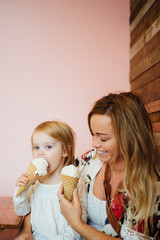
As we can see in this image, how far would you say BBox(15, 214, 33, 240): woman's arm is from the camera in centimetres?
140

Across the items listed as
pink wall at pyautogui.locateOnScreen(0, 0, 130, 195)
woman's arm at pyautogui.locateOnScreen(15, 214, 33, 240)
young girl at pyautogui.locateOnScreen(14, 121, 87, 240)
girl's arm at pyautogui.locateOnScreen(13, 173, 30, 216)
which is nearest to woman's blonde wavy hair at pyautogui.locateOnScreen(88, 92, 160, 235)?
young girl at pyautogui.locateOnScreen(14, 121, 87, 240)

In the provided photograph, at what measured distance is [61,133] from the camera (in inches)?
64.1

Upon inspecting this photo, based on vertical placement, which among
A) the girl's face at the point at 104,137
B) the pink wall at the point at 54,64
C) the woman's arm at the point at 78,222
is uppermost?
the pink wall at the point at 54,64

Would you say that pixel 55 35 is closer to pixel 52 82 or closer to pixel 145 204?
pixel 52 82

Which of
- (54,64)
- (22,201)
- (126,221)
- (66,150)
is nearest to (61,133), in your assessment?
(66,150)

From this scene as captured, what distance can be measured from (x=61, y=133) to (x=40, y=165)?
12.6 inches

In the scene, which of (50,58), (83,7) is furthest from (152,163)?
(83,7)

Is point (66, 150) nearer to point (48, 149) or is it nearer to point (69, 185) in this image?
point (48, 149)

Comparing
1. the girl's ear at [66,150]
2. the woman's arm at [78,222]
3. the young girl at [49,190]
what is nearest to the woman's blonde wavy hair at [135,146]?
the woman's arm at [78,222]

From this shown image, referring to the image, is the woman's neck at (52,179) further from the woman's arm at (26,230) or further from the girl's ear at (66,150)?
the woman's arm at (26,230)

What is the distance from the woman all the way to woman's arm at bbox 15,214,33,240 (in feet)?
1.20

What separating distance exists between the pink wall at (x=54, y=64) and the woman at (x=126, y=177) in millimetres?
1186

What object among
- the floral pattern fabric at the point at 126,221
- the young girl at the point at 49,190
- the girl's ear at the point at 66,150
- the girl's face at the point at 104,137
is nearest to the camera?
the floral pattern fabric at the point at 126,221

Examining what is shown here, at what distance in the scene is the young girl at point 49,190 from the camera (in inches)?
→ 54.8
